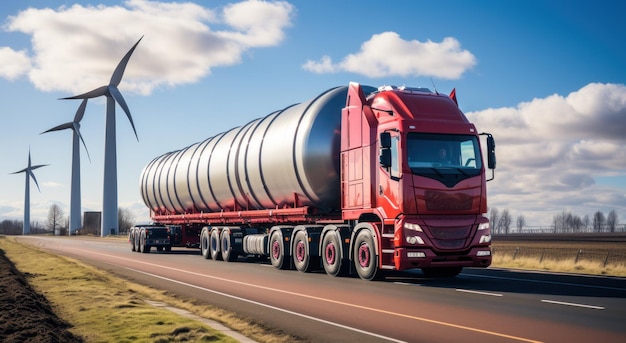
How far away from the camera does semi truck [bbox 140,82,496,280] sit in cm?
1667

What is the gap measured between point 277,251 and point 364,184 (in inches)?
262

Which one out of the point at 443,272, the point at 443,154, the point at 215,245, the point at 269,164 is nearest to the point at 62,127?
the point at 215,245

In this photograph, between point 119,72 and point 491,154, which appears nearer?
point 491,154

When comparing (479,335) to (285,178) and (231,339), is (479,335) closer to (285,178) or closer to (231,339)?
(231,339)

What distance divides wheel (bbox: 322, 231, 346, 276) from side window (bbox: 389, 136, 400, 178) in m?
3.28

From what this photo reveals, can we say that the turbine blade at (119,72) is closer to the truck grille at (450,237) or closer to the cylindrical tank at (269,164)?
the cylindrical tank at (269,164)

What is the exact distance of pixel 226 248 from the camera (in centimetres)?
2872

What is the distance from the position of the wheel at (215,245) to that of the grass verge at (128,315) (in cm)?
1101

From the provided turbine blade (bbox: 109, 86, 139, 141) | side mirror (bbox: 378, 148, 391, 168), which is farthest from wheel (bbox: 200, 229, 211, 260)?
turbine blade (bbox: 109, 86, 139, 141)

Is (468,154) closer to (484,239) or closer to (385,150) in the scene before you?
(484,239)

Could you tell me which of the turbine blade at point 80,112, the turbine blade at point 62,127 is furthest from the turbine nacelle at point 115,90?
the turbine blade at point 62,127

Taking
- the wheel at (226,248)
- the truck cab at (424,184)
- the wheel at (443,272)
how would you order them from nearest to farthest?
the truck cab at (424,184), the wheel at (443,272), the wheel at (226,248)

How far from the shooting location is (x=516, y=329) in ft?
33.8

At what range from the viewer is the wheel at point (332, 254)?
64.0 feet
